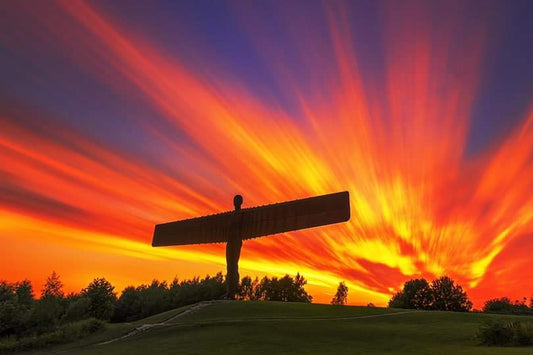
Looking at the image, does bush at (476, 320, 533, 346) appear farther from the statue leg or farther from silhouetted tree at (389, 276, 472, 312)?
silhouetted tree at (389, 276, 472, 312)

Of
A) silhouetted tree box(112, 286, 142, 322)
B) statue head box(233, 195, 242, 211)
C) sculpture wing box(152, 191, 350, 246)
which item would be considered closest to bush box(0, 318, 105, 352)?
sculpture wing box(152, 191, 350, 246)

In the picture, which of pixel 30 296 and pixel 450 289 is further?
pixel 450 289

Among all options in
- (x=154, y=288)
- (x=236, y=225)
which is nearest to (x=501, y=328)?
(x=236, y=225)

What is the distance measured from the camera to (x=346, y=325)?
2281 centimetres

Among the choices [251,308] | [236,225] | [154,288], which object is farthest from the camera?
[154,288]

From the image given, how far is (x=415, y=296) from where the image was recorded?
68.9m

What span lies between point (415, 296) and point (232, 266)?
48775 mm

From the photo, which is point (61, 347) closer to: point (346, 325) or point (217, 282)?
point (346, 325)

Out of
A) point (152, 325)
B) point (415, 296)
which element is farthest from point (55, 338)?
point (415, 296)

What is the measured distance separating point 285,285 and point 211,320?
44.2 metres

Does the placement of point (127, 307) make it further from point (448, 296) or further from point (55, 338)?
point (448, 296)

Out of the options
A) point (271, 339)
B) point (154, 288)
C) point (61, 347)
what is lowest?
point (61, 347)

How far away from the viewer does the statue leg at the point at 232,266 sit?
105 feet

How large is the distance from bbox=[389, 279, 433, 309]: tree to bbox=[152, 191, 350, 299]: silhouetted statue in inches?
1869
